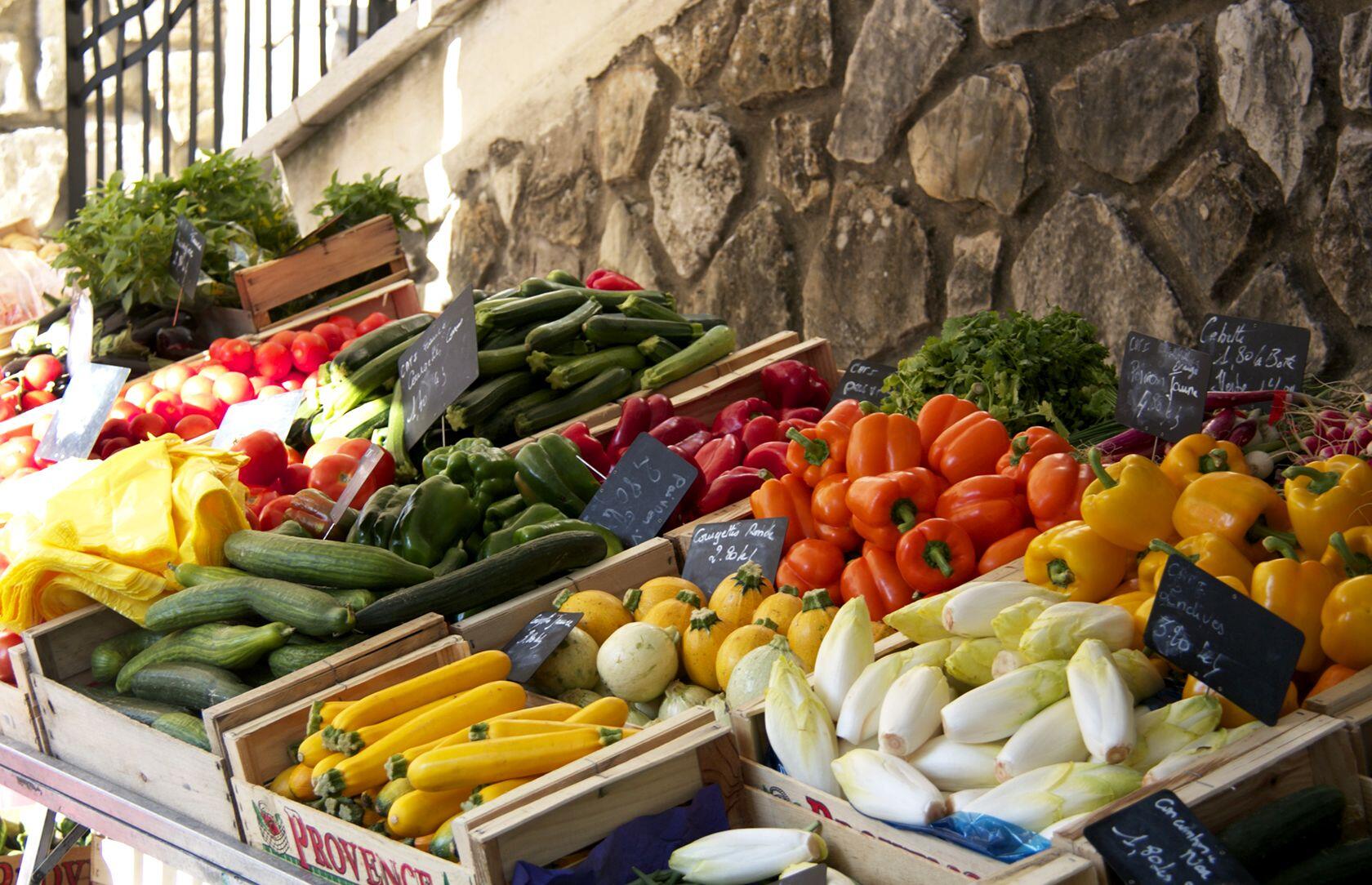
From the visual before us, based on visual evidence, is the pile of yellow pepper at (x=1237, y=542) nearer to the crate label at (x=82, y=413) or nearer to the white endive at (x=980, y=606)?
the white endive at (x=980, y=606)

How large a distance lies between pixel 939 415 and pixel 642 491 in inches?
26.1

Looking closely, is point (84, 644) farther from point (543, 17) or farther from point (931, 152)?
point (543, 17)

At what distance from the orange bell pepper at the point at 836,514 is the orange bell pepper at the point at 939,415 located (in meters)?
0.19

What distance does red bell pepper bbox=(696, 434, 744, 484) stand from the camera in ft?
10.1

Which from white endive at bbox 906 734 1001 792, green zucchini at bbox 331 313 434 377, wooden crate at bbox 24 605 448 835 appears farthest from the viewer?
green zucchini at bbox 331 313 434 377

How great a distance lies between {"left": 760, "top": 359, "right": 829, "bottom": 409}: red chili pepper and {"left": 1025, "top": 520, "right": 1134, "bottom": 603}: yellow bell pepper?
163 centimetres

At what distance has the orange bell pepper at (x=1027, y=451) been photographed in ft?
7.97

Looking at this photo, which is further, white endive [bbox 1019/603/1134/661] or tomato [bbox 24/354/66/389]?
tomato [bbox 24/354/66/389]

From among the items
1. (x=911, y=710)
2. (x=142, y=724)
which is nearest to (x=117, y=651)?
(x=142, y=724)

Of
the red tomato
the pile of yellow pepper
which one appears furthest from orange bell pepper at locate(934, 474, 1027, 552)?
the red tomato

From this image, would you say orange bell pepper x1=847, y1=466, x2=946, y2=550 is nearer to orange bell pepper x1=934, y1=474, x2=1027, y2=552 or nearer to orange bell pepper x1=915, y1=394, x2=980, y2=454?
orange bell pepper x1=934, y1=474, x2=1027, y2=552

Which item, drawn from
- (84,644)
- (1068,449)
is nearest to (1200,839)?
(1068,449)

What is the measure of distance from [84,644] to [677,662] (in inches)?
48.4

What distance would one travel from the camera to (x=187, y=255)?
15.7 feet
